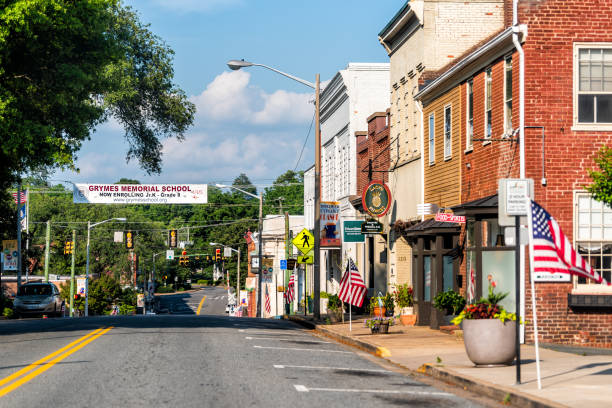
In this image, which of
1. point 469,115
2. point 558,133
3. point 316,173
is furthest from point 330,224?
point 558,133

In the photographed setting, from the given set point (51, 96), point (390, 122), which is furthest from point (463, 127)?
point (51, 96)

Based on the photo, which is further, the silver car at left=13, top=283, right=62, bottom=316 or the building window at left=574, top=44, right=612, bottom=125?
the silver car at left=13, top=283, right=62, bottom=316

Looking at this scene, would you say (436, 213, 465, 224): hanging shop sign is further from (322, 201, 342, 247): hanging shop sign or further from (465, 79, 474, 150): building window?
(322, 201, 342, 247): hanging shop sign

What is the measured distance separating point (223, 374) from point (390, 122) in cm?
2181

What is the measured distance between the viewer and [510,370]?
14336 mm

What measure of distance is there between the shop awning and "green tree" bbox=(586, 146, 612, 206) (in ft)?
7.78

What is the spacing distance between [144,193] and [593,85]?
33.7 metres

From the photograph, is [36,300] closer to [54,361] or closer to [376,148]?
[376,148]

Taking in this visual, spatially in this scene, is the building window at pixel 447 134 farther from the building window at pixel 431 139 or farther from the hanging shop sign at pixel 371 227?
the hanging shop sign at pixel 371 227

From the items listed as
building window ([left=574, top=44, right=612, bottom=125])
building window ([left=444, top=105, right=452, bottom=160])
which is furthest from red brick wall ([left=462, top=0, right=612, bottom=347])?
building window ([left=444, top=105, right=452, bottom=160])

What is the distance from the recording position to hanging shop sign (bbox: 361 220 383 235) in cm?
3284

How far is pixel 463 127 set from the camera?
2512 cm

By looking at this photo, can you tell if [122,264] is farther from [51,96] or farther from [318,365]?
[318,365]

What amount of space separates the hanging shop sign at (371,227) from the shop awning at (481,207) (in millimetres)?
10280
